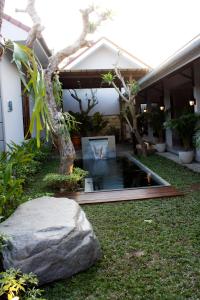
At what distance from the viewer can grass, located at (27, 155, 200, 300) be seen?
9.64 ft

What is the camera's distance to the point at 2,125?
26.1 ft

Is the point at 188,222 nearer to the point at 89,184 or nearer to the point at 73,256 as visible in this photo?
the point at 73,256

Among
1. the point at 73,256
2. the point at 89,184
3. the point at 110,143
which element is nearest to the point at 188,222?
the point at 73,256

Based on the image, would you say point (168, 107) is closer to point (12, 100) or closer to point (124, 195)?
point (12, 100)

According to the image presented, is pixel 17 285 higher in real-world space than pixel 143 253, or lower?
higher

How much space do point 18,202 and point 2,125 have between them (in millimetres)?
4071

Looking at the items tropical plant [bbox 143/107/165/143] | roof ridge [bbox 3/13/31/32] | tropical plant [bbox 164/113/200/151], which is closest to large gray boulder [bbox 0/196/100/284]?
roof ridge [bbox 3/13/31/32]

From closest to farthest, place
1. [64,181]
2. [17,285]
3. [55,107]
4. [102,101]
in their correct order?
[17,285], [64,181], [55,107], [102,101]

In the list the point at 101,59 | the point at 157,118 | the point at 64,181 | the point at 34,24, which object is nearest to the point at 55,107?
the point at 64,181

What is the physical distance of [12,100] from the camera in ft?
29.5

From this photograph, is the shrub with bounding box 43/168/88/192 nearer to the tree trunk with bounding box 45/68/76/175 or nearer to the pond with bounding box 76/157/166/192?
the pond with bounding box 76/157/166/192

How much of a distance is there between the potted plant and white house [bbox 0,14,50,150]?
434 cm

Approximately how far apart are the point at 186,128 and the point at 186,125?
111 millimetres

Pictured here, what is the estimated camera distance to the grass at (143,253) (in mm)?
2937
